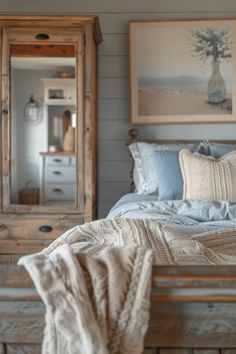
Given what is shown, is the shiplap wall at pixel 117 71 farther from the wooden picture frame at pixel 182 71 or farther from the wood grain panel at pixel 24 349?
the wood grain panel at pixel 24 349

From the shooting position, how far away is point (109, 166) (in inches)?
137

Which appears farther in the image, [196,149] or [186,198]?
[196,149]

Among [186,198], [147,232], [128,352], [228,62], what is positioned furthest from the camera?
[228,62]

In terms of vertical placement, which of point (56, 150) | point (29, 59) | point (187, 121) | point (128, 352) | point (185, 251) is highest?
point (29, 59)

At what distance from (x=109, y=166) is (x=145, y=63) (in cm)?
86

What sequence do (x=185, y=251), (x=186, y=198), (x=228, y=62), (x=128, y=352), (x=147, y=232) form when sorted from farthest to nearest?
1. (x=228, y=62)
2. (x=186, y=198)
3. (x=147, y=232)
4. (x=185, y=251)
5. (x=128, y=352)

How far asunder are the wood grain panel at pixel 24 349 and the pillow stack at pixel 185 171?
62.4 inches

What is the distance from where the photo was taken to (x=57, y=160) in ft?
9.77

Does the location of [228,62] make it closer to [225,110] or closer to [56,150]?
[225,110]

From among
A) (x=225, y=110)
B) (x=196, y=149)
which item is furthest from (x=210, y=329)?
(x=225, y=110)

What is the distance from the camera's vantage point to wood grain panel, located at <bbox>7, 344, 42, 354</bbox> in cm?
102

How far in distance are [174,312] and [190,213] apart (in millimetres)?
1153

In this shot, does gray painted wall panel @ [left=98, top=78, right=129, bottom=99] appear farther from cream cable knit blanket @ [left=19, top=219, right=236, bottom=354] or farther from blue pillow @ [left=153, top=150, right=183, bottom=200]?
cream cable knit blanket @ [left=19, top=219, right=236, bottom=354]

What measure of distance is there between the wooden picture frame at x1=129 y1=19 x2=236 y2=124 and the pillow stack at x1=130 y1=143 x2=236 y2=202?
436 mm
